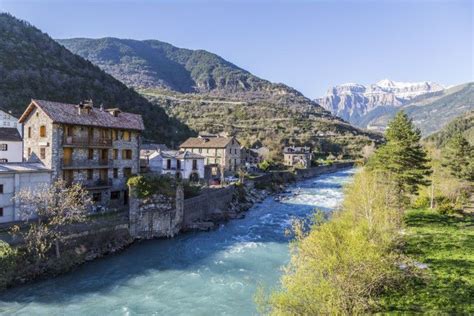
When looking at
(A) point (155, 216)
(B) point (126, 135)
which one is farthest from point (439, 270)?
→ (B) point (126, 135)

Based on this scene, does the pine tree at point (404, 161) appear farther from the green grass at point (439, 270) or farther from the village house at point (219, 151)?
the village house at point (219, 151)

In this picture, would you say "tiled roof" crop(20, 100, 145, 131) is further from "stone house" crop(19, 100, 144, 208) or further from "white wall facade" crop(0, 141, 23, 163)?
"white wall facade" crop(0, 141, 23, 163)

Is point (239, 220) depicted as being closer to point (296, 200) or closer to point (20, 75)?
point (296, 200)

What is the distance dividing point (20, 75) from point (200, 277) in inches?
3227

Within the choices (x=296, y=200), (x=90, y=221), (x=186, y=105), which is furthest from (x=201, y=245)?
(x=186, y=105)

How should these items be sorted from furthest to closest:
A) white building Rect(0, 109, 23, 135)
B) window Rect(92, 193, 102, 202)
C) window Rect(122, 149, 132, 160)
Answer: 1. white building Rect(0, 109, 23, 135)
2. window Rect(122, 149, 132, 160)
3. window Rect(92, 193, 102, 202)

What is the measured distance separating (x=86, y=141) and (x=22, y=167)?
7556mm

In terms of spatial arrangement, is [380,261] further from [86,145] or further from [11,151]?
[11,151]

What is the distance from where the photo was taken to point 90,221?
3550 centimetres

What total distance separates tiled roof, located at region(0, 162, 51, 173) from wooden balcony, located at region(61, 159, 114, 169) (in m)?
2.21

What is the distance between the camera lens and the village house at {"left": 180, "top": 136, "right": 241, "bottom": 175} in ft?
261

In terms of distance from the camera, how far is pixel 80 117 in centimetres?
4191

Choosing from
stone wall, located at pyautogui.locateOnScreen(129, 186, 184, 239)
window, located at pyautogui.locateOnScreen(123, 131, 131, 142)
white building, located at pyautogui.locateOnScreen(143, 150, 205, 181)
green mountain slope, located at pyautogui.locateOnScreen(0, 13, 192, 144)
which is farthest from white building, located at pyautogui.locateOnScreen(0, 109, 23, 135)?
stone wall, located at pyautogui.locateOnScreen(129, 186, 184, 239)

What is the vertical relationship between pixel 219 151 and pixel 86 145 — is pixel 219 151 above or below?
below
